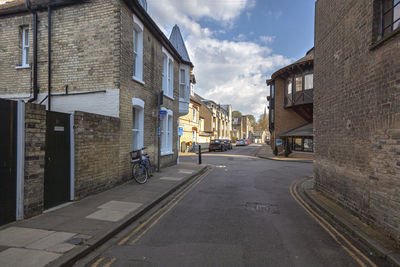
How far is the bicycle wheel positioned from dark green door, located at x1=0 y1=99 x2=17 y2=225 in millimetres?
4152

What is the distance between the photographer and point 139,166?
8.91 meters

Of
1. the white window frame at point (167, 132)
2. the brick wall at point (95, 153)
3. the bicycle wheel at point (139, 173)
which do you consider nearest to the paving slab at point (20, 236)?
the brick wall at point (95, 153)

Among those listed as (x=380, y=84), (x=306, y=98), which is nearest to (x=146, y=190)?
(x=380, y=84)

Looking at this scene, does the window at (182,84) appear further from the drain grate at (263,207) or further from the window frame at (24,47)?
the drain grate at (263,207)

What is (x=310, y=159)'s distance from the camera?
21719 millimetres

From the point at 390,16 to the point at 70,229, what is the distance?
7460mm

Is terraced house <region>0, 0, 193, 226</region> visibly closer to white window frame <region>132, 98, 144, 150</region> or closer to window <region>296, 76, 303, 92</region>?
white window frame <region>132, 98, 144, 150</region>

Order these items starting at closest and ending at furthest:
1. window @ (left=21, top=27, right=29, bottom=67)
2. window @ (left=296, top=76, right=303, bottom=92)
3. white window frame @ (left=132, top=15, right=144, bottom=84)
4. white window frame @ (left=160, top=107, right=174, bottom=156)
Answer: window @ (left=21, top=27, right=29, bottom=67), white window frame @ (left=132, top=15, right=144, bottom=84), white window frame @ (left=160, top=107, right=174, bottom=156), window @ (left=296, top=76, right=303, bottom=92)

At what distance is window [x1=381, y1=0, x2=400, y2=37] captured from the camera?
177 inches

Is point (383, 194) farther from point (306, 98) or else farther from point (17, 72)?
point (306, 98)

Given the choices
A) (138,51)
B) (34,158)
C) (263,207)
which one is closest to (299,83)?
(138,51)

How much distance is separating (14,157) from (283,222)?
225 inches

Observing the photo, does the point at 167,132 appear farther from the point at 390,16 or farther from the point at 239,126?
the point at 239,126

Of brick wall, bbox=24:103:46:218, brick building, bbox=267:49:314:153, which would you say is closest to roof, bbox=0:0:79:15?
brick wall, bbox=24:103:46:218
